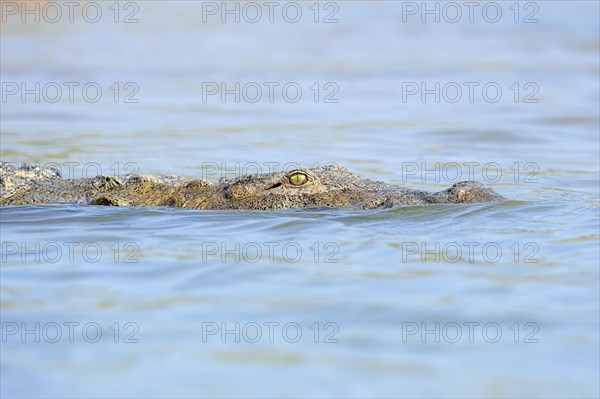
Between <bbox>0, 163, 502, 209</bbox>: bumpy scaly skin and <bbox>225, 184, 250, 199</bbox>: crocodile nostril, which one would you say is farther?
<bbox>225, 184, 250, 199</bbox>: crocodile nostril

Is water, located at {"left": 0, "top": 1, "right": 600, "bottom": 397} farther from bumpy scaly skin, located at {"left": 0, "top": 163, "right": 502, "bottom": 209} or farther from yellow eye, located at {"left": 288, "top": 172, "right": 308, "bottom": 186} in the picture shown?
yellow eye, located at {"left": 288, "top": 172, "right": 308, "bottom": 186}

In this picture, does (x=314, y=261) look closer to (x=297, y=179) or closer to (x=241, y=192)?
(x=297, y=179)

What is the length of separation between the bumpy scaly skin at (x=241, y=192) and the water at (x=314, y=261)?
23 centimetres

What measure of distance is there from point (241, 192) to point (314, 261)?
6.76 feet

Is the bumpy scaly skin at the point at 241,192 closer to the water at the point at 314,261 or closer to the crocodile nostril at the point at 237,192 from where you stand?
the crocodile nostril at the point at 237,192

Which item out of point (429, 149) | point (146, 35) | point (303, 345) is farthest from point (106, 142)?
point (146, 35)

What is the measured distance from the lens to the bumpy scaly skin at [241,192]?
33.5ft

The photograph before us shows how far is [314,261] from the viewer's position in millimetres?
8539

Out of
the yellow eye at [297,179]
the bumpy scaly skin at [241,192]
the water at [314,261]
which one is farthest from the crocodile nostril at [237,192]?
the yellow eye at [297,179]

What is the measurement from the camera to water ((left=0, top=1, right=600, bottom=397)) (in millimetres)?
6223

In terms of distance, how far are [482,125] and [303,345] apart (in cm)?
1180

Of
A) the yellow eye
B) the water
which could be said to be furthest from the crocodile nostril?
the yellow eye

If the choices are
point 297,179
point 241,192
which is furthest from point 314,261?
point 241,192

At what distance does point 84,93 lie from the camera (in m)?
21.8
